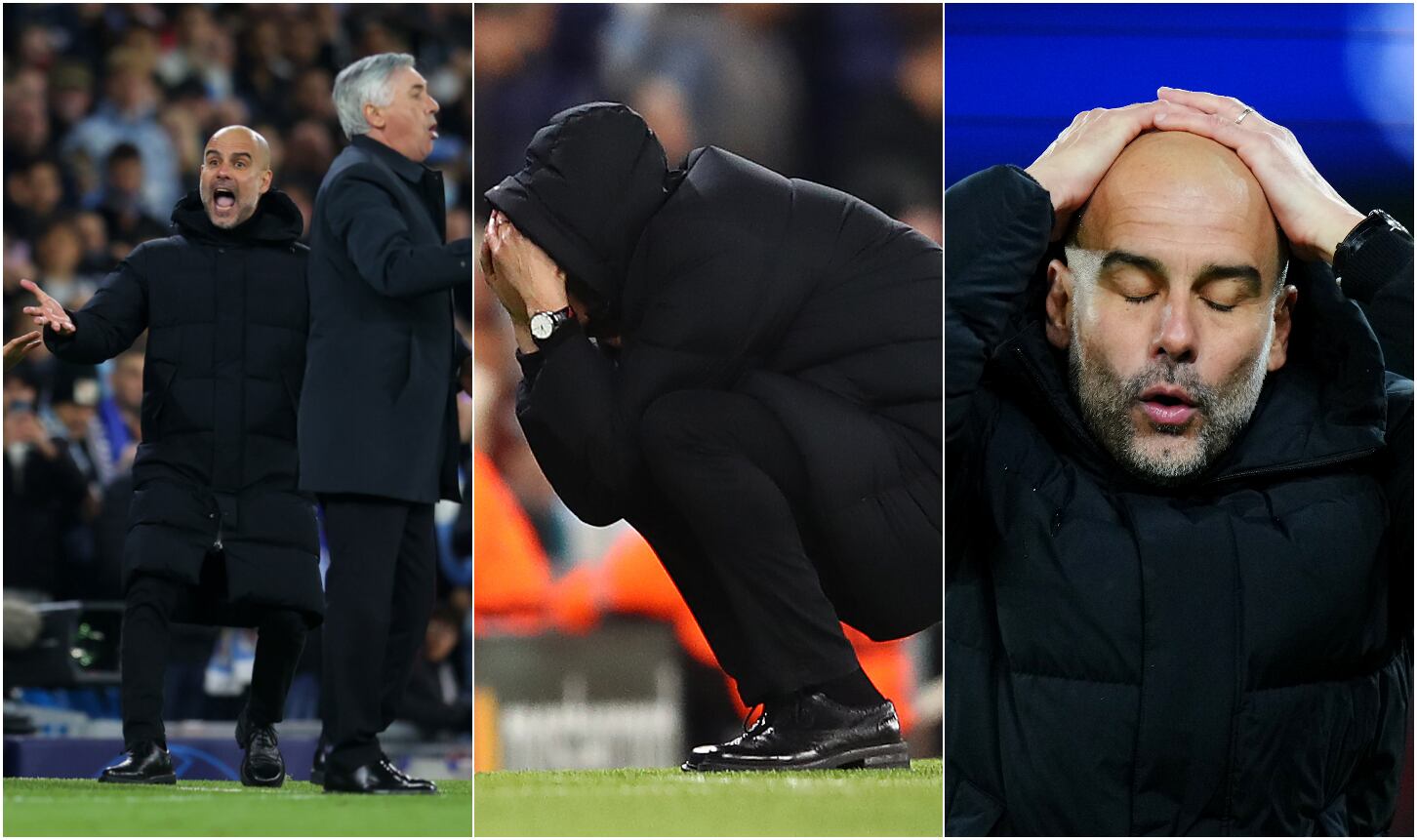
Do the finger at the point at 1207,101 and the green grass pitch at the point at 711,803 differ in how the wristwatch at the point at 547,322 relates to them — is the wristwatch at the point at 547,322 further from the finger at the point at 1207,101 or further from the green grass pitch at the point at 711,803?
the finger at the point at 1207,101

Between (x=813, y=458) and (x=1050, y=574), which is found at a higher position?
(x=813, y=458)

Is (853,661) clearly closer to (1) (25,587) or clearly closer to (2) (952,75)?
(2) (952,75)

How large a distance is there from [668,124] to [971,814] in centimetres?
145

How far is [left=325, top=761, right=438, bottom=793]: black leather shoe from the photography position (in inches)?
112

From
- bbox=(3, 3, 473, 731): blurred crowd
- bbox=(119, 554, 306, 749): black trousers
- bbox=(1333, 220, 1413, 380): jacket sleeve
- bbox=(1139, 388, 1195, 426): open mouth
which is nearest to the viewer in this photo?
bbox=(1333, 220, 1413, 380): jacket sleeve

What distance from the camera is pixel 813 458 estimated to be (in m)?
2.82

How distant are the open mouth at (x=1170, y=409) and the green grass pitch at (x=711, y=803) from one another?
0.79m

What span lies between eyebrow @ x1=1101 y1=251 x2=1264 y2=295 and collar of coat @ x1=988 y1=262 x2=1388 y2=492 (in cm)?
16

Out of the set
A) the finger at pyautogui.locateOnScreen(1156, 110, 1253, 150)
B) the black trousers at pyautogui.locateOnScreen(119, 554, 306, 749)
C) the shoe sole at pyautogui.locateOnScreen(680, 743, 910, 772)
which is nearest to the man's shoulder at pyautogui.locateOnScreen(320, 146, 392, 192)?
the black trousers at pyautogui.locateOnScreen(119, 554, 306, 749)

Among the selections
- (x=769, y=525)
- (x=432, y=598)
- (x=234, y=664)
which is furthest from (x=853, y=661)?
(x=234, y=664)

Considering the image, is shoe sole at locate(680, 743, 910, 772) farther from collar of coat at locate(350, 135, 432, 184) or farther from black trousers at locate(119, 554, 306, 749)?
collar of coat at locate(350, 135, 432, 184)

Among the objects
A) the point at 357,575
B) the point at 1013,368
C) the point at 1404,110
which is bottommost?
the point at 357,575

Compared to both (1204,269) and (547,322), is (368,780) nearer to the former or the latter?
(547,322)

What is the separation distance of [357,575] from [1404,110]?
2.27 meters
